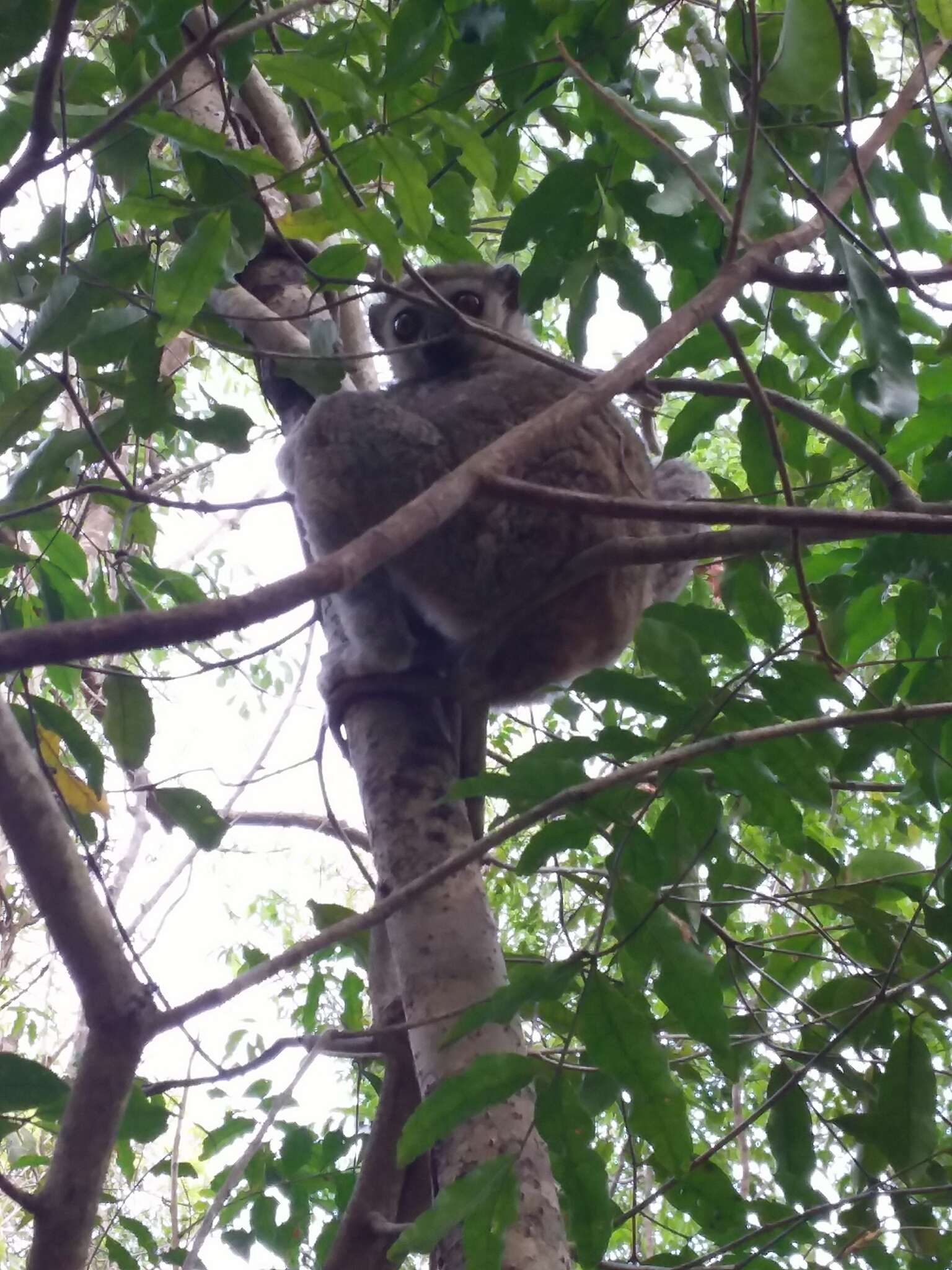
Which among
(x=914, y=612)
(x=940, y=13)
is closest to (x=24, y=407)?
(x=914, y=612)

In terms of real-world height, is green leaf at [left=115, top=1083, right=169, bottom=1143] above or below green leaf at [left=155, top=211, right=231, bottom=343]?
below

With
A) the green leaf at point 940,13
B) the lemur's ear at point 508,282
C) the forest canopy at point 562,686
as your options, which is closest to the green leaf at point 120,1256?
the forest canopy at point 562,686

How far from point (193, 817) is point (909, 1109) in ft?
5.45

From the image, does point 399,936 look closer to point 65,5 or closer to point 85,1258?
point 85,1258

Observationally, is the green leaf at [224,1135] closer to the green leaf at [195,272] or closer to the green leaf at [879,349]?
the green leaf at [195,272]

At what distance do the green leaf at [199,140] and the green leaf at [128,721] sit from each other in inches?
49.6

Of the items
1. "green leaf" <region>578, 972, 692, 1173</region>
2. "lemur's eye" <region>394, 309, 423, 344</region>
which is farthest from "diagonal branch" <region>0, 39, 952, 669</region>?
"lemur's eye" <region>394, 309, 423, 344</region>

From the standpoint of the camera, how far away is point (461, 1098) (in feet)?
5.80

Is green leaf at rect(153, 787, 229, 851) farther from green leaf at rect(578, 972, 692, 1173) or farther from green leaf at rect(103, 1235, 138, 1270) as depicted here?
green leaf at rect(103, 1235, 138, 1270)

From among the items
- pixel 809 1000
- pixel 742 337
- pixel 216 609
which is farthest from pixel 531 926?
pixel 216 609

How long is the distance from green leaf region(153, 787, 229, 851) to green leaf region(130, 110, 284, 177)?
49.1 inches

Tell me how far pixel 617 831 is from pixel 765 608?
0.58 m

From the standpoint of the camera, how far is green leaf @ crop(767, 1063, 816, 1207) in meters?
2.63

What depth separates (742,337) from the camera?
284 cm
